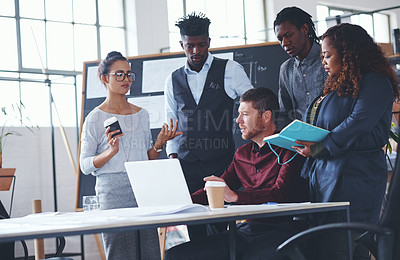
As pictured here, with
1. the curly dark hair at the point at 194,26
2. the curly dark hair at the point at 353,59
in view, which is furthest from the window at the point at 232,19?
the curly dark hair at the point at 353,59

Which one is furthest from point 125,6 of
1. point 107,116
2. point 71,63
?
point 107,116

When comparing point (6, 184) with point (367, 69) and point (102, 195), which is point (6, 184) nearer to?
point (102, 195)

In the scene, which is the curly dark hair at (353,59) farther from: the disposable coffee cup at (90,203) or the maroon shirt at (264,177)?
the disposable coffee cup at (90,203)

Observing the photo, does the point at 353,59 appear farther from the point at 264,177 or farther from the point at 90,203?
the point at 90,203

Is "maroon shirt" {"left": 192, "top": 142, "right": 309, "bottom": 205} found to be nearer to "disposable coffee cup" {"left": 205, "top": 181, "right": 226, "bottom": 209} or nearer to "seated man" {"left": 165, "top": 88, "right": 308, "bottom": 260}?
"seated man" {"left": 165, "top": 88, "right": 308, "bottom": 260}

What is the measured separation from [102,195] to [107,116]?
1.62 ft

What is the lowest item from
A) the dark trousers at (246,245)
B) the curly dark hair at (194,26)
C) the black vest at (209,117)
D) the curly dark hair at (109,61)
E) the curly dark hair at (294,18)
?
the dark trousers at (246,245)

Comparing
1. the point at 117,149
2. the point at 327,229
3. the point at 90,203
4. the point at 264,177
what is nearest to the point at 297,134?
the point at 264,177

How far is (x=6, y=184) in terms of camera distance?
16.1 feet

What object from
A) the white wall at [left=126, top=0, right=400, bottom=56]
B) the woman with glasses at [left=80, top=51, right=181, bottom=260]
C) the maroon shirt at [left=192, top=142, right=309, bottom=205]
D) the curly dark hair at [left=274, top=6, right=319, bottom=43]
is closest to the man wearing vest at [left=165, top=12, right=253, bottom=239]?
the woman with glasses at [left=80, top=51, right=181, bottom=260]

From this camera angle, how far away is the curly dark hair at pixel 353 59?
8.18 feet

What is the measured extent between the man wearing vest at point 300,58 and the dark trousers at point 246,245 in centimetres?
73

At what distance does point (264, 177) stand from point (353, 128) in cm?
52

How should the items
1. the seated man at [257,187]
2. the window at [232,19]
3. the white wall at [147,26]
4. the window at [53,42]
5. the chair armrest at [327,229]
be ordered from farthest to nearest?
the window at [232,19]
the white wall at [147,26]
the window at [53,42]
the seated man at [257,187]
the chair armrest at [327,229]
